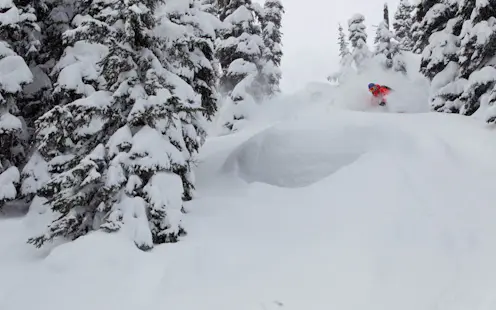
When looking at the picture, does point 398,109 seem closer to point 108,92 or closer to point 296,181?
point 296,181

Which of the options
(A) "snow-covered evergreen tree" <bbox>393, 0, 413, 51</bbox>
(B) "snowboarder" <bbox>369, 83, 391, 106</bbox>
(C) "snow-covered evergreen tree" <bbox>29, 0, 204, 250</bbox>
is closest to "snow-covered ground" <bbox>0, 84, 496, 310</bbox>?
(C) "snow-covered evergreen tree" <bbox>29, 0, 204, 250</bbox>

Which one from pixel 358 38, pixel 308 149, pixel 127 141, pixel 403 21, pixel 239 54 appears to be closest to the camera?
pixel 127 141

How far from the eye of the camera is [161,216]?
735 centimetres

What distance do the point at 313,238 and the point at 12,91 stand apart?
7.93 m

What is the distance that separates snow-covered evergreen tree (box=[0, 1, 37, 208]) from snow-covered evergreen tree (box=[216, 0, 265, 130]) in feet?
37.1

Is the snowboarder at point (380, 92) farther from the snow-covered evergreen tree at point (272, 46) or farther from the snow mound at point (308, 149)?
the snow mound at point (308, 149)

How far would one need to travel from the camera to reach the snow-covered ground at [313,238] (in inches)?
225

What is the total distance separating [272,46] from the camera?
2853 centimetres

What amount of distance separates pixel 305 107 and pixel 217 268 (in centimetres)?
1777

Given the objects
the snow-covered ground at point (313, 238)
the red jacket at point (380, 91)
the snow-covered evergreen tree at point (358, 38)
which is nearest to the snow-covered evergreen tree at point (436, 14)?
the snow-covered ground at point (313, 238)

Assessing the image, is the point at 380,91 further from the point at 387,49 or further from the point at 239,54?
the point at 387,49

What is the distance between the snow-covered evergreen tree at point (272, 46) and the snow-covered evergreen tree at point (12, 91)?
48.0 feet

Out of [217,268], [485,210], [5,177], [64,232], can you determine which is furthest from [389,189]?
[5,177]

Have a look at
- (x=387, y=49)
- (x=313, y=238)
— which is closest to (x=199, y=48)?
(x=313, y=238)
